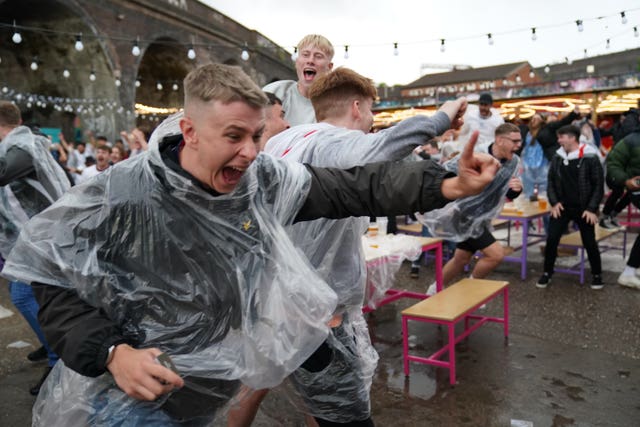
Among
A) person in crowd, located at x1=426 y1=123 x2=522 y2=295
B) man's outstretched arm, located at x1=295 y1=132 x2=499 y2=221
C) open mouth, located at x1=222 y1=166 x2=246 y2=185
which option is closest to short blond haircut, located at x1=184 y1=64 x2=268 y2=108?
open mouth, located at x1=222 y1=166 x2=246 y2=185

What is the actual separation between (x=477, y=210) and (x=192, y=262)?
4.06 metres

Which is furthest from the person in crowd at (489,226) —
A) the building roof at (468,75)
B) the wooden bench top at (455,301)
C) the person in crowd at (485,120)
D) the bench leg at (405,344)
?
the building roof at (468,75)

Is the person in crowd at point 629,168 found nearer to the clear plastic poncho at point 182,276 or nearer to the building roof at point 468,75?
the clear plastic poncho at point 182,276

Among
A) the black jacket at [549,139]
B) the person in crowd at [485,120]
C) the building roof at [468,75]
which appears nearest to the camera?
the person in crowd at [485,120]

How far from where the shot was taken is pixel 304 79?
340 centimetres

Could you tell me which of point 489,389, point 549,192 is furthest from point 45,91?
point 489,389

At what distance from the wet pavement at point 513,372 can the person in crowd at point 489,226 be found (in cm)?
49

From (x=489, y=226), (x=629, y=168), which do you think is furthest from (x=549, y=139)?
(x=489, y=226)

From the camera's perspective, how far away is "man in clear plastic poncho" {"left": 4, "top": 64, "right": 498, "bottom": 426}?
5.00 ft

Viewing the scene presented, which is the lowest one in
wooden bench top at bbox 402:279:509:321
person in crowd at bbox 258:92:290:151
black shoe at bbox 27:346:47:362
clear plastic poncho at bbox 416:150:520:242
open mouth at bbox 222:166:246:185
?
black shoe at bbox 27:346:47:362

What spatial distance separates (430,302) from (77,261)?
3062mm

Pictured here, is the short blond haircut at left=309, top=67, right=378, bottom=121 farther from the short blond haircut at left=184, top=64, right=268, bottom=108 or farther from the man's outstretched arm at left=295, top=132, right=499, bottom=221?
the short blond haircut at left=184, top=64, right=268, bottom=108

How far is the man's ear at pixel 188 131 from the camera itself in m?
1.56

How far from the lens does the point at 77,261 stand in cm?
154
